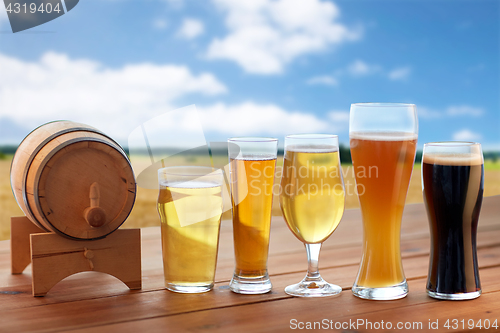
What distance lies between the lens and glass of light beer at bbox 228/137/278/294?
120cm

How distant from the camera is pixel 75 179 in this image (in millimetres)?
1239

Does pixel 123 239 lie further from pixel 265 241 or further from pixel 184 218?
pixel 265 241

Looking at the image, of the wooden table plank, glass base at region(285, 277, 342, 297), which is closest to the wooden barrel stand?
the wooden table plank

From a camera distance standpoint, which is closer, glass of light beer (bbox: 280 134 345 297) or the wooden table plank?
the wooden table plank

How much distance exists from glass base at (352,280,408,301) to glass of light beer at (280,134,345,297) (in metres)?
0.16

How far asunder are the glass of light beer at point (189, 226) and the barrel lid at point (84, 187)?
11 centimetres

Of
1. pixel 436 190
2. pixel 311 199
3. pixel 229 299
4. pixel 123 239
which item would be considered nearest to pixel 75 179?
pixel 123 239

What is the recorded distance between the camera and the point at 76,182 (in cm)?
124

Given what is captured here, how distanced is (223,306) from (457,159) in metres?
0.63

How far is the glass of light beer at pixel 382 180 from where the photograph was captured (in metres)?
1.15

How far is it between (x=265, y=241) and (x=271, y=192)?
0.12 metres

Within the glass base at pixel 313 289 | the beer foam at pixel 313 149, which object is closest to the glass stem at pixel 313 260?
the glass base at pixel 313 289
